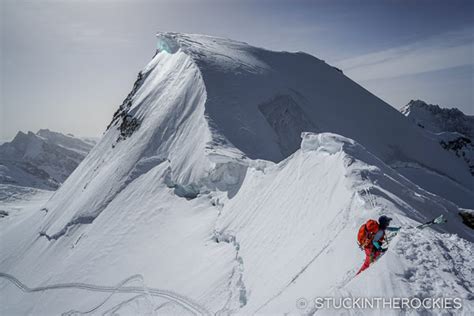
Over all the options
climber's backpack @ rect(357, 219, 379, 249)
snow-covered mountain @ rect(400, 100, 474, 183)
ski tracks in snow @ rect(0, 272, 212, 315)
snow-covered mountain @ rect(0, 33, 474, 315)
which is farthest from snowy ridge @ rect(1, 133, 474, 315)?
snow-covered mountain @ rect(400, 100, 474, 183)

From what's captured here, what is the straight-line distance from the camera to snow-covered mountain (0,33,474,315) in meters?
11.0

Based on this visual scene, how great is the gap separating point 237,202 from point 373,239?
1424 centimetres

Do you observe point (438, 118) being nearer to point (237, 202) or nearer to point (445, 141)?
point (445, 141)

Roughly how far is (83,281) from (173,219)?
8596 mm

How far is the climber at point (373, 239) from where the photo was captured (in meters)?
9.05

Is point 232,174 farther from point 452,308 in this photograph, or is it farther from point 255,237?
point 452,308

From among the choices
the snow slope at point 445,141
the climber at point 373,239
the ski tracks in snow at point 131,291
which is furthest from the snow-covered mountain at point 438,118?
the climber at point 373,239

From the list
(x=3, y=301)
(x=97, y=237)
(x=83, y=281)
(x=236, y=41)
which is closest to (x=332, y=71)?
(x=236, y=41)

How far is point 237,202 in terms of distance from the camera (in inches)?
900

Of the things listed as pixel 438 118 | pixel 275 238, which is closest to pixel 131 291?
pixel 275 238

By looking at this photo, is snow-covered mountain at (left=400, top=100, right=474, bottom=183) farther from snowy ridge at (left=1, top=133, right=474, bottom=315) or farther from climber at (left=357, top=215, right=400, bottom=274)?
climber at (left=357, top=215, right=400, bottom=274)

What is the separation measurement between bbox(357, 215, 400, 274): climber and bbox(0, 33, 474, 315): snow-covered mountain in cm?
36

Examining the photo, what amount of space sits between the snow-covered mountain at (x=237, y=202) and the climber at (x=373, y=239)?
1.18ft

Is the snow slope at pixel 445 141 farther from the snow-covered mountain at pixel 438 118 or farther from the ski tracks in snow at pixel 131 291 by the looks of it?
the ski tracks in snow at pixel 131 291
